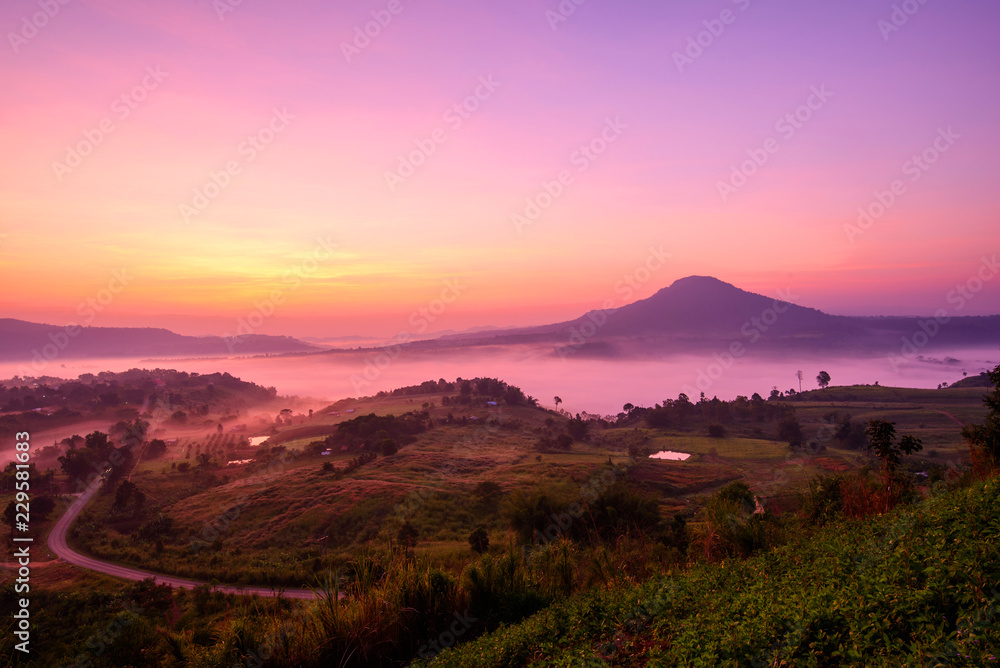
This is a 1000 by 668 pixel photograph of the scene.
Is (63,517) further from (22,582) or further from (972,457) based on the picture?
(972,457)

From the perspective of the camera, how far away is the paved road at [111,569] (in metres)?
22.7

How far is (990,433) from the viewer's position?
30.0 ft

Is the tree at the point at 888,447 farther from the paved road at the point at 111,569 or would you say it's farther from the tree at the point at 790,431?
the tree at the point at 790,431

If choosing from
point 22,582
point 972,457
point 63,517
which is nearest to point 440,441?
point 63,517

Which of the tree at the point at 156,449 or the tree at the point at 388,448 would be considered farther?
the tree at the point at 156,449

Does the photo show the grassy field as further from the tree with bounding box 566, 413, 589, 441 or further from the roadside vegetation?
the tree with bounding box 566, 413, 589, 441

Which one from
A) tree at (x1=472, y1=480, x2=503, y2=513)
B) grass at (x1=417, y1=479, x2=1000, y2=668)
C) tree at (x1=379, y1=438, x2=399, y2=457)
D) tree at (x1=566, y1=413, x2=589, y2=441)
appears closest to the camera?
grass at (x1=417, y1=479, x2=1000, y2=668)

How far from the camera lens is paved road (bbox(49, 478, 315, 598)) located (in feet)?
74.6

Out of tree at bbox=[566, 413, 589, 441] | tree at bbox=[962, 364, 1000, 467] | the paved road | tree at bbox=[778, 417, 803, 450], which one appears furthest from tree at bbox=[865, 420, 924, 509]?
tree at bbox=[778, 417, 803, 450]

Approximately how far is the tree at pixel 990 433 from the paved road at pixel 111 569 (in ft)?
68.7

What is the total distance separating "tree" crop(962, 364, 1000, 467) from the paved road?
20933mm

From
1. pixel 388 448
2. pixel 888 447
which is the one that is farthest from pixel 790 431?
pixel 888 447

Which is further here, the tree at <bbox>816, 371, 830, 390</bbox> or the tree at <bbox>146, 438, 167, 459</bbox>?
the tree at <bbox>816, 371, 830, 390</bbox>

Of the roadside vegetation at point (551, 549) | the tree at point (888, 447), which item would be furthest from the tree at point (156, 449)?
the tree at point (888, 447)
